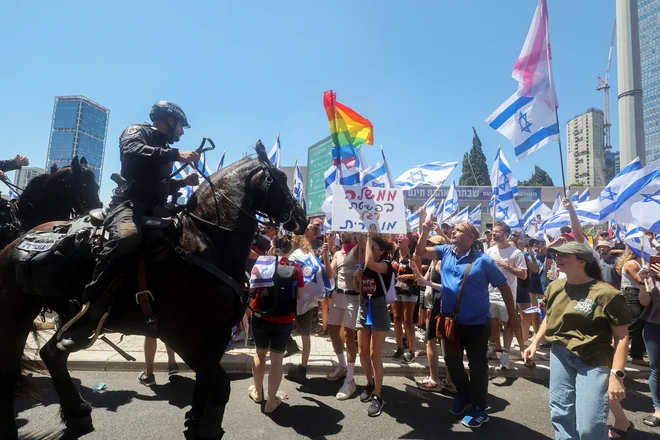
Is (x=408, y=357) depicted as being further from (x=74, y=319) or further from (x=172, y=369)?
(x=74, y=319)

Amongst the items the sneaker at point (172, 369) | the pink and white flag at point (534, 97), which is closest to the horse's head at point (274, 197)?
the sneaker at point (172, 369)

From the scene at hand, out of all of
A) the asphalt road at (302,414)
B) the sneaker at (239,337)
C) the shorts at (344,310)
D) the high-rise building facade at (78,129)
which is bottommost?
the asphalt road at (302,414)

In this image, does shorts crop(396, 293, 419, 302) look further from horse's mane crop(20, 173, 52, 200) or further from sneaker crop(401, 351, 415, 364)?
horse's mane crop(20, 173, 52, 200)

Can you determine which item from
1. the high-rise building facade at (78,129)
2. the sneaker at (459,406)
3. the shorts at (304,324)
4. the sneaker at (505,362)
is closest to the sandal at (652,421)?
the sneaker at (505,362)

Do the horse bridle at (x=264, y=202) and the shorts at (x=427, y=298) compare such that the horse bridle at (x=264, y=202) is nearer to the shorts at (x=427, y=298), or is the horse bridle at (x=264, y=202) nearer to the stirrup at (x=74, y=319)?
the stirrup at (x=74, y=319)

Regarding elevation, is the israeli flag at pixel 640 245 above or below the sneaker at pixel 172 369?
above

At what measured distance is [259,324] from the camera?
465 cm

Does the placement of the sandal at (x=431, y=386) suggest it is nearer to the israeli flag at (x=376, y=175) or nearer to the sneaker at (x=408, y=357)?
the sneaker at (x=408, y=357)

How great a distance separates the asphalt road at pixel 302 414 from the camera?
397 centimetres

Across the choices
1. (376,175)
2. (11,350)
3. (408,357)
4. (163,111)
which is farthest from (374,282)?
(376,175)

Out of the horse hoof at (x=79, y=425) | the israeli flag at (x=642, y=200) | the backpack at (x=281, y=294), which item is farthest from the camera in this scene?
the israeli flag at (x=642, y=200)

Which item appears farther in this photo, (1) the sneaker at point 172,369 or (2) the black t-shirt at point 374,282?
(1) the sneaker at point 172,369

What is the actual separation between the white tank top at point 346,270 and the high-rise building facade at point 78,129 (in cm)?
2992

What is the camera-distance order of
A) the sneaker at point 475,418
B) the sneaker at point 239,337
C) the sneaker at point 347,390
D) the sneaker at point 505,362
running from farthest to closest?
the sneaker at point 239,337 → the sneaker at point 505,362 → the sneaker at point 347,390 → the sneaker at point 475,418
